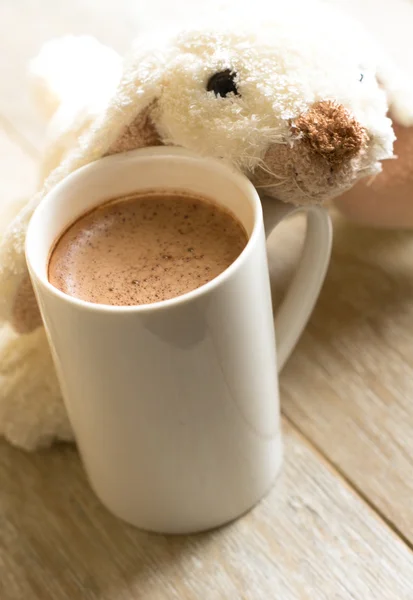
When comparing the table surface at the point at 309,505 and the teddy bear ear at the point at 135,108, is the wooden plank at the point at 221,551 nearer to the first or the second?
the table surface at the point at 309,505

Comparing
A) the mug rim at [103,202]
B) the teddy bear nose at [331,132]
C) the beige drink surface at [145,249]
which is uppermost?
the teddy bear nose at [331,132]

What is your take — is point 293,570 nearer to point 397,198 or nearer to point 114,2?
point 397,198

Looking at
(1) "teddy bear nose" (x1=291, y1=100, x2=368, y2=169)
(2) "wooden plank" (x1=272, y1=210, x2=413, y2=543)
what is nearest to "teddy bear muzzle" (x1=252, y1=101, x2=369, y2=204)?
(1) "teddy bear nose" (x1=291, y1=100, x2=368, y2=169)

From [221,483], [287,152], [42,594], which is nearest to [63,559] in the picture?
[42,594]

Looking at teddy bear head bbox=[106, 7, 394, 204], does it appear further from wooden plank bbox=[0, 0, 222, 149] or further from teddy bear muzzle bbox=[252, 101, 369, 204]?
wooden plank bbox=[0, 0, 222, 149]

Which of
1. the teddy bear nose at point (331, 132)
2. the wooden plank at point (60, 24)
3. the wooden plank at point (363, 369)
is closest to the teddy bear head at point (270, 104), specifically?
the teddy bear nose at point (331, 132)

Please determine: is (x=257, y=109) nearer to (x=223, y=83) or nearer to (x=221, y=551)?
(x=223, y=83)
